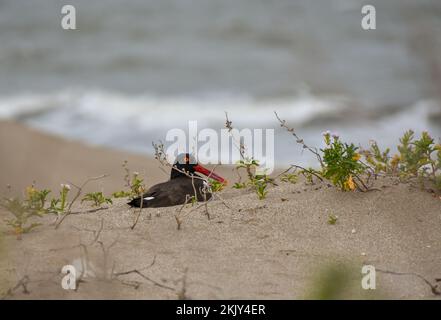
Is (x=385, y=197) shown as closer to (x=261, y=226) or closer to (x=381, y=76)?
(x=261, y=226)

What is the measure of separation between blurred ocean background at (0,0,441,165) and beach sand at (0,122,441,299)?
7.96 ft

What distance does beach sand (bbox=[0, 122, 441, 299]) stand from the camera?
3066 mm

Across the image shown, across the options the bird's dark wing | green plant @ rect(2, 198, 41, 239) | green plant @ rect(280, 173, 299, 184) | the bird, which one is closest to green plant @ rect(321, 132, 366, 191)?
green plant @ rect(280, 173, 299, 184)

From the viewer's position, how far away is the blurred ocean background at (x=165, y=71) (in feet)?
35.1

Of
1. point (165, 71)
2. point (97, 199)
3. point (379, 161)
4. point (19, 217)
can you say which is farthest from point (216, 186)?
point (165, 71)

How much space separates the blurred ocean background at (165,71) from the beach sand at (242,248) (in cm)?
243

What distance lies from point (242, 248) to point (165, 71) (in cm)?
1262

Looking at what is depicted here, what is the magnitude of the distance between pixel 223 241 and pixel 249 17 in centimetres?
1455

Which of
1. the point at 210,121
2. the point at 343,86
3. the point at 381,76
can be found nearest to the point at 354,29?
the point at 381,76

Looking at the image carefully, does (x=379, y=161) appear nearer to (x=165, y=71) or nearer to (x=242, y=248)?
(x=242, y=248)

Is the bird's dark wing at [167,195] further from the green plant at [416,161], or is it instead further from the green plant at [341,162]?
the green plant at [416,161]

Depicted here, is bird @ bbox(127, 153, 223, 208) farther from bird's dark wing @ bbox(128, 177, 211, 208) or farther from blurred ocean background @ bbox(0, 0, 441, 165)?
blurred ocean background @ bbox(0, 0, 441, 165)

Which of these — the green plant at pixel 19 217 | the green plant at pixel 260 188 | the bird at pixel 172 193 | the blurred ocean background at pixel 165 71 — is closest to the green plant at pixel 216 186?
the bird at pixel 172 193

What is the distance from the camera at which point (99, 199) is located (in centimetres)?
502
